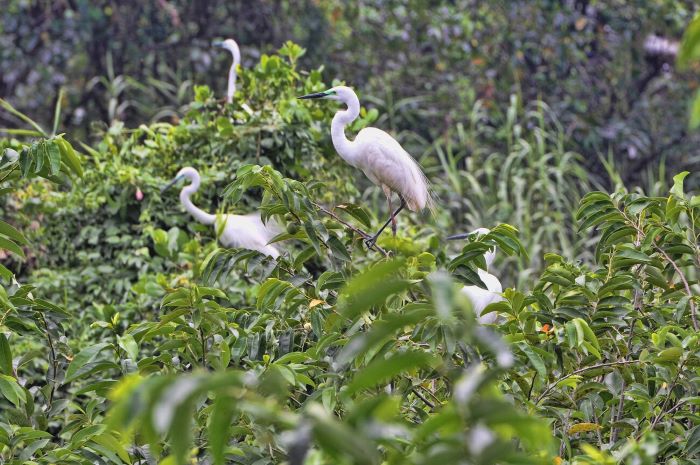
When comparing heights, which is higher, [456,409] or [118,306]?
[456,409]

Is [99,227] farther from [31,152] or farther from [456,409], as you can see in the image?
[456,409]

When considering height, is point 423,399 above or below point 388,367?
below

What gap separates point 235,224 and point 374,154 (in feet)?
3.46

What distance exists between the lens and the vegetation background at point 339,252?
1.18 m

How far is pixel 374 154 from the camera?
331cm

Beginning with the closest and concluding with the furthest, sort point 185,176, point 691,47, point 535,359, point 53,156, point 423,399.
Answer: point 691,47, point 535,359, point 423,399, point 53,156, point 185,176

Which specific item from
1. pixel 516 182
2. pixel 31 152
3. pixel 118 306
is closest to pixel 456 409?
pixel 31 152

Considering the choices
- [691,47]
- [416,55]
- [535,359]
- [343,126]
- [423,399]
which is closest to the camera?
[691,47]

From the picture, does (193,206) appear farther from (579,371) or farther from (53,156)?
(579,371)

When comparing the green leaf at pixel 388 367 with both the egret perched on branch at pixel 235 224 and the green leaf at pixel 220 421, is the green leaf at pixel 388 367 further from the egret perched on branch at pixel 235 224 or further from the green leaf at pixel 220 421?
the egret perched on branch at pixel 235 224

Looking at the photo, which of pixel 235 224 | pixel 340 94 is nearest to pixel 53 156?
pixel 340 94

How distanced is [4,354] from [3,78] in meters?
6.45

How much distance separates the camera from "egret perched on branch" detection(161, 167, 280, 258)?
4.07 metres

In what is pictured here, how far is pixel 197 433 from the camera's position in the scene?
191cm
